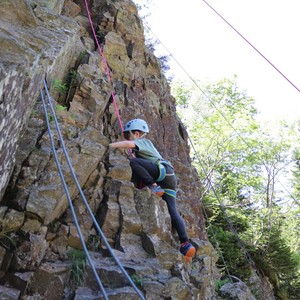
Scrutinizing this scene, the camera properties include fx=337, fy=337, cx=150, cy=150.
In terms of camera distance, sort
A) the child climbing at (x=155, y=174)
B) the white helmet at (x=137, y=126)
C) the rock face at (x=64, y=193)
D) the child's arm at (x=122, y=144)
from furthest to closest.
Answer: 1. the white helmet at (x=137, y=126)
2. the child climbing at (x=155, y=174)
3. the child's arm at (x=122, y=144)
4. the rock face at (x=64, y=193)

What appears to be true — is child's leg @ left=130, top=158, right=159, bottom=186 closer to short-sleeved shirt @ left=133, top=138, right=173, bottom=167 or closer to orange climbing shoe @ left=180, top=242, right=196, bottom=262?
short-sleeved shirt @ left=133, top=138, right=173, bottom=167

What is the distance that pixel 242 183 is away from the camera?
17141mm

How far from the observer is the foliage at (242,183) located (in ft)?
40.9

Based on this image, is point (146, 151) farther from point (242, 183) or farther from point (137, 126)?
point (242, 183)

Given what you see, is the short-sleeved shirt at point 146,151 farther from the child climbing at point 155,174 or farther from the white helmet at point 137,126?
the white helmet at point 137,126

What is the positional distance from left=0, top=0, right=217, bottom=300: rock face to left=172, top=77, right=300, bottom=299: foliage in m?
5.81

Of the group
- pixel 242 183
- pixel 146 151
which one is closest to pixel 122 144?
pixel 146 151

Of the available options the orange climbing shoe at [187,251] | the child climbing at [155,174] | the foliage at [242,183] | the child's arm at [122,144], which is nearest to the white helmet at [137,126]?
the child climbing at [155,174]

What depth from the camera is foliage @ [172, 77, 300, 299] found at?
1246 cm

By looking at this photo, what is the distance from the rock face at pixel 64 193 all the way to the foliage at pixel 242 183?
19.1 feet

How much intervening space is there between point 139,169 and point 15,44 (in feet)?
9.31

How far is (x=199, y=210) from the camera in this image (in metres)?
8.77

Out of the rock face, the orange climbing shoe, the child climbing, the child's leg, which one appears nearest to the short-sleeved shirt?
the child climbing

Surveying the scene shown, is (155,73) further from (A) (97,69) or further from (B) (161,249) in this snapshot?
(B) (161,249)
